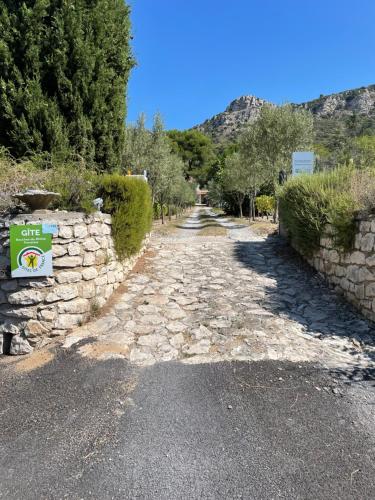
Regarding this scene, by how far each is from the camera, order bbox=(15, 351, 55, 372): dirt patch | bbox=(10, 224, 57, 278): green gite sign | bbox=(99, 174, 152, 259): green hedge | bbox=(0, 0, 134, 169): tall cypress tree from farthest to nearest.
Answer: bbox=(0, 0, 134, 169): tall cypress tree, bbox=(99, 174, 152, 259): green hedge, bbox=(10, 224, 57, 278): green gite sign, bbox=(15, 351, 55, 372): dirt patch

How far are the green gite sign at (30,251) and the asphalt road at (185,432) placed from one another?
1209 mm

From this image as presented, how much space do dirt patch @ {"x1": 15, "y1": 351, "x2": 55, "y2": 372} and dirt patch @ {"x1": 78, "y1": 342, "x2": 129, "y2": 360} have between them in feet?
1.21

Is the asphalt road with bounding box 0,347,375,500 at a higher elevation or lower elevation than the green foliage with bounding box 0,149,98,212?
lower

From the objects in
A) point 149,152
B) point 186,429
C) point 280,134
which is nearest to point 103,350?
point 186,429

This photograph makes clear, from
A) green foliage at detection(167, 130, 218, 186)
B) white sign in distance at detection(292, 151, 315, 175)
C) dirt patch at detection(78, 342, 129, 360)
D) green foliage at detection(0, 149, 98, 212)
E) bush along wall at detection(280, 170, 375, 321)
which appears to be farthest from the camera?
green foliage at detection(167, 130, 218, 186)

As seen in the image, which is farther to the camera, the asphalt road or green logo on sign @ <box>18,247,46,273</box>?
green logo on sign @ <box>18,247,46,273</box>

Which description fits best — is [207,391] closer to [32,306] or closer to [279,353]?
[279,353]

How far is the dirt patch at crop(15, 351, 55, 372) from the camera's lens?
3811mm

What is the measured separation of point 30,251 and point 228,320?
2.80 meters

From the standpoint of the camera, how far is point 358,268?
514cm

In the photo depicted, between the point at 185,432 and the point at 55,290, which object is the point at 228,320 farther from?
the point at 55,290

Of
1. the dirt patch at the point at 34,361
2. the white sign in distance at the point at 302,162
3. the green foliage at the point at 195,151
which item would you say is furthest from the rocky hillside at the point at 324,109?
the dirt patch at the point at 34,361

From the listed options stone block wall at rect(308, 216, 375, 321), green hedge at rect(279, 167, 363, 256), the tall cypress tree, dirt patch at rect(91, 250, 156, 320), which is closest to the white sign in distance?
green hedge at rect(279, 167, 363, 256)

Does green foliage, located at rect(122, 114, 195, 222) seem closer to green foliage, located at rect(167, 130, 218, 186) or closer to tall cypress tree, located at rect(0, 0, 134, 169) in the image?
tall cypress tree, located at rect(0, 0, 134, 169)
